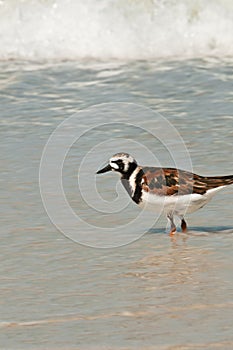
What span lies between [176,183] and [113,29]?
695cm

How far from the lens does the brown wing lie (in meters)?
6.23

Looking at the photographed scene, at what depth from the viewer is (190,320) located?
4.87m

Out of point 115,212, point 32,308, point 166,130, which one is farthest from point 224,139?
point 32,308

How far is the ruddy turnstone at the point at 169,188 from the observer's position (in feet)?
20.4

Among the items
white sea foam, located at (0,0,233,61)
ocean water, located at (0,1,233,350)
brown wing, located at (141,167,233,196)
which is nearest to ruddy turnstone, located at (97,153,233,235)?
brown wing, located at (141,167,233,196)

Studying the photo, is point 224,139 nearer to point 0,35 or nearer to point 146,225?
point 146,225

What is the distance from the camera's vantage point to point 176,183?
6.27 m

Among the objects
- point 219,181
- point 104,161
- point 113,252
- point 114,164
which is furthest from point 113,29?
point 113,252

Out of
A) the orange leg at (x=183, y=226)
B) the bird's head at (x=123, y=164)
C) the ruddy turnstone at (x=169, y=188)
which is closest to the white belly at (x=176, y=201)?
the ruddy turnstone at (x=169, y=188)

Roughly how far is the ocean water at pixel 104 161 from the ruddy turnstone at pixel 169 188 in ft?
0.66

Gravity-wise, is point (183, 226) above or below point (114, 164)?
below

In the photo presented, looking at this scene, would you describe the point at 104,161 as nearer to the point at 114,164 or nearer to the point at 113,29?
the point at 114,164

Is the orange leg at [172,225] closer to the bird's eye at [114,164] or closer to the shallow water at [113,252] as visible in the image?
the shallow water at [113,252]

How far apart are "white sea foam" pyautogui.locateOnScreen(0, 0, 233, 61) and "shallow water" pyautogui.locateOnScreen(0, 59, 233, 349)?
6.98ft
